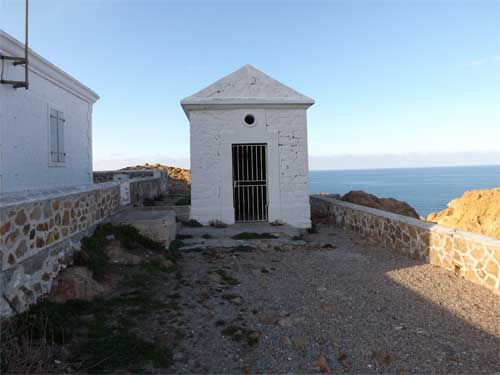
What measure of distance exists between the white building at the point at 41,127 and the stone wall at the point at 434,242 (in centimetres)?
806

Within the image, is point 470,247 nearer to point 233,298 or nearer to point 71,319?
point 233,298

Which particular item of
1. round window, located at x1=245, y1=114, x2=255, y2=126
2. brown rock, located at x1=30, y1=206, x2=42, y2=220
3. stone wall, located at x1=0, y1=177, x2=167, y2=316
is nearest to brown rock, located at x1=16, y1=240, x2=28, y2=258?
stone wall, located at x1=0, y1=177, x2=167, y2=316

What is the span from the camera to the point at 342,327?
13.3ft

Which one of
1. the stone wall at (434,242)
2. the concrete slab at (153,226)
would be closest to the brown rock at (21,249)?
the concrete slab at (153,226)

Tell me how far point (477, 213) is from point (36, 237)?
15.6 meters

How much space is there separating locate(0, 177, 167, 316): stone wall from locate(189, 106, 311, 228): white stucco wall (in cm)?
374

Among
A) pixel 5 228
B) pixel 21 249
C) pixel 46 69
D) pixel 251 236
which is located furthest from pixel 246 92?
pixel 5 228

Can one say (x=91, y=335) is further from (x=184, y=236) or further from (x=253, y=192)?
(x=253, y=192)

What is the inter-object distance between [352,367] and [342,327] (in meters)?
0.79

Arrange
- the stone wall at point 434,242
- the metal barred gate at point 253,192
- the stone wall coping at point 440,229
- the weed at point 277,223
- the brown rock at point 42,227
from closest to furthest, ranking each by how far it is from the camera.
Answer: the brown rock at point 42,227, the stone wall at point 434,242, the stone wall coping at point 440,229, the weed at point 277,223, the metal barred gate at point 253,192

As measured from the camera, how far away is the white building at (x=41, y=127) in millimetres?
7109

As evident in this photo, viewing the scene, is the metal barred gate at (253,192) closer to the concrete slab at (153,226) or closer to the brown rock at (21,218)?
the concrete slab at (153,226)

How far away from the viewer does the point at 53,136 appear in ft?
29.6

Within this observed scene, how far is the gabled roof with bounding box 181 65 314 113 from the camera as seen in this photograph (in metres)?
9.72
